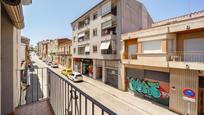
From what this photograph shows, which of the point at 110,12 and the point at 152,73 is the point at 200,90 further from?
the point at 110,12

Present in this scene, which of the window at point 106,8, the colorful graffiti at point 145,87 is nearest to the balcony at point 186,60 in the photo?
the colorful graffiti at point 145,87

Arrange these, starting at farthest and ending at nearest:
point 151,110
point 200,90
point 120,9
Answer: point 120,9, point 151,110, point 200,90

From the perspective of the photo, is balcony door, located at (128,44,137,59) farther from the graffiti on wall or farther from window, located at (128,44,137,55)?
the graffiti on wall

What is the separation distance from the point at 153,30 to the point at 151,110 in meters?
5.66

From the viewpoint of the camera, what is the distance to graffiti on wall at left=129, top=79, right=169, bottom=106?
1132 cm

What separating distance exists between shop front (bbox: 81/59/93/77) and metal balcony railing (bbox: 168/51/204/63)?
15.1 metres

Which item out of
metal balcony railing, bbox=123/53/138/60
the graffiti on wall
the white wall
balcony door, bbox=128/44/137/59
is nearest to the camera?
the white wall

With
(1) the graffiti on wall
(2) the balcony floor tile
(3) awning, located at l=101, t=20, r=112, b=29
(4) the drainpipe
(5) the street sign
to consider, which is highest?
(3) awning, located at l=101, t=20, r=112, b=29

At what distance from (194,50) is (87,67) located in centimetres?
1890

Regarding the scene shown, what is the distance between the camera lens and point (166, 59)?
33.8 ft

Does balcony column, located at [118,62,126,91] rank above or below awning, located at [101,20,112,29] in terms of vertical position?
below

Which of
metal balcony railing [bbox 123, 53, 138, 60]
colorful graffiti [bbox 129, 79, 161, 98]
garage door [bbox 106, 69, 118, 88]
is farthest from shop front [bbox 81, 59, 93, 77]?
colorful graffiti [bbox 129, 79, 161, 98]

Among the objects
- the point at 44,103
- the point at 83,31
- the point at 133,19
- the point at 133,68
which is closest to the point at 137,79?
the point at 133,68

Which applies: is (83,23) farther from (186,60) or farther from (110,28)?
(186,60)
